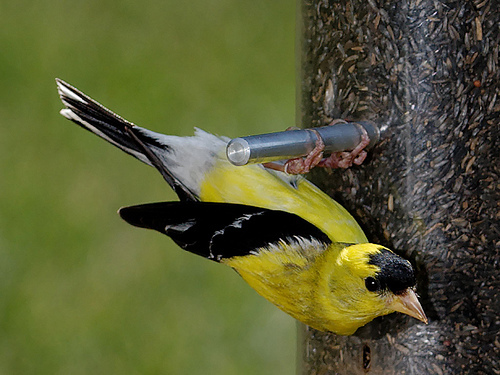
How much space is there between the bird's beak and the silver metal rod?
0.33 m

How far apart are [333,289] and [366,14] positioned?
580 millimetres

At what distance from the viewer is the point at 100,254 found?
3.39m

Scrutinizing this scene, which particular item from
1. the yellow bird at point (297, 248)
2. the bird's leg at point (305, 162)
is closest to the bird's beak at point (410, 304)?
the yellow bird at point (297, 248)

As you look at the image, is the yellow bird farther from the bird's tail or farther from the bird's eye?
the bird's tail

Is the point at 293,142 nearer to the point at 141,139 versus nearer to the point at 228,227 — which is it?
the point at 228,227

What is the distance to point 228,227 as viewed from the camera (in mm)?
1687

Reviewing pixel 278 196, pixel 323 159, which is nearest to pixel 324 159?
pixel 323 159

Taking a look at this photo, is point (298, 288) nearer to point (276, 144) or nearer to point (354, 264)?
point (354, 264)

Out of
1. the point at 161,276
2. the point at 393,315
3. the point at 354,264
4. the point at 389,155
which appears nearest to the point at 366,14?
the point at 389,155

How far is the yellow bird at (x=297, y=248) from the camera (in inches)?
62.4

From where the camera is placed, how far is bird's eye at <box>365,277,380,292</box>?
62.1 inches

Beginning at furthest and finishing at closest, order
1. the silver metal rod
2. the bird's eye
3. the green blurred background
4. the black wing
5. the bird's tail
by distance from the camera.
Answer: the green blurred background → the bird's tail → the black wing → the bird's eye → the silver metal rod

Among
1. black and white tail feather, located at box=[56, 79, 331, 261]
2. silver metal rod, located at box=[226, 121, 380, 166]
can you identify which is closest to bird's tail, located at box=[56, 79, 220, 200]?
black and white tail feather, located at box=[56, 79, 331, 261]

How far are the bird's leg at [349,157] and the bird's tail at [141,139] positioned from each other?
31 centimetres
